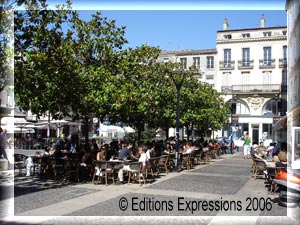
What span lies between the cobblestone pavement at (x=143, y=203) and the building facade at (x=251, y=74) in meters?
35.5

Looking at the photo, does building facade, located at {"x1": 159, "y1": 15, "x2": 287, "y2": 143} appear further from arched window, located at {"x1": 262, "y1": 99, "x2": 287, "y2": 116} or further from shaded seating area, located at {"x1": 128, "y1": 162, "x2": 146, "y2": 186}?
shaded seating area, located at {"x1": 128, "y1": 162, "x2": 146, "y2": 186}

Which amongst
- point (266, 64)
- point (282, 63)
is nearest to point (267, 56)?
point (266, 64)

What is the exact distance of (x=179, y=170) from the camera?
15641 mm

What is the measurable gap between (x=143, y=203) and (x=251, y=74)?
43051mm

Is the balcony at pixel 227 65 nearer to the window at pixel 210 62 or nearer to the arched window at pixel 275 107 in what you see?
the window at pixel 210 62

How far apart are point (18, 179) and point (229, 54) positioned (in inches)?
1640

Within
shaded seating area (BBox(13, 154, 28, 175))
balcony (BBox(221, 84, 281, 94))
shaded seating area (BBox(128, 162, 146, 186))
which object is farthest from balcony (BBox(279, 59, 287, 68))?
shaded seating area (BBox(128, 162, 146, 186))

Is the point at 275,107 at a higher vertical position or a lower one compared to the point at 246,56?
lower

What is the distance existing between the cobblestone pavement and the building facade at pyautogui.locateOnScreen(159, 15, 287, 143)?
116 feet

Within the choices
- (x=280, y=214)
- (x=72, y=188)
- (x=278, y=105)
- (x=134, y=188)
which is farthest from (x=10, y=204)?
(x=278, y=105)

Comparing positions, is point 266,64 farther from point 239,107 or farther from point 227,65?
point 239,107

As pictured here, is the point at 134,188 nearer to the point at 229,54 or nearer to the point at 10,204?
the point at 10,204

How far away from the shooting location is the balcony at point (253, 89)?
153 ft

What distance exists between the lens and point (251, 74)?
4909 cm
